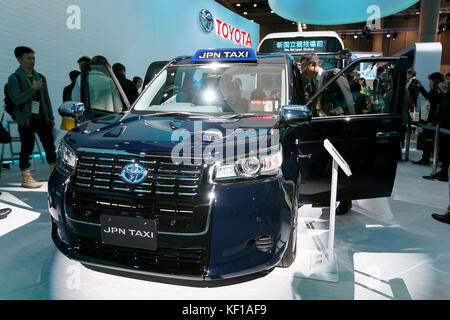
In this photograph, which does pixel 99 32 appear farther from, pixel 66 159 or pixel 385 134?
pixel 385 134

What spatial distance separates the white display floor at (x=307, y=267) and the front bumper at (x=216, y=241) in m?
0.10

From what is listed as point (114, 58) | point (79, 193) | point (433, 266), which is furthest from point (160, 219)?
point (114, 58)

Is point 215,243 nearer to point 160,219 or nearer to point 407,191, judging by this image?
point 160,219

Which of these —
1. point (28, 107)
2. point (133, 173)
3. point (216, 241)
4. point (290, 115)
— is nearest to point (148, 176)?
point (133, 173)

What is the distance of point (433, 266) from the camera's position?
2.85m

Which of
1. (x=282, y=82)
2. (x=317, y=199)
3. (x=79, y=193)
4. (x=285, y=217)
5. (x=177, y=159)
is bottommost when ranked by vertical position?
(x=317, y=199)

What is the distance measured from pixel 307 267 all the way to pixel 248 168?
4.17 ft

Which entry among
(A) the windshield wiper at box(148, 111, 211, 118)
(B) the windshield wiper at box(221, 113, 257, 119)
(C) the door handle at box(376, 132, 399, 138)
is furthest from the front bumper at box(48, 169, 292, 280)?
(C) the door handle at box(376, 132, 399, 138)

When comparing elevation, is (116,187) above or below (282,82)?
below

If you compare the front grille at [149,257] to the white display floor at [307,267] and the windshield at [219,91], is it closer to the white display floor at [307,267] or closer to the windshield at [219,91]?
the white display floor at [307,267]

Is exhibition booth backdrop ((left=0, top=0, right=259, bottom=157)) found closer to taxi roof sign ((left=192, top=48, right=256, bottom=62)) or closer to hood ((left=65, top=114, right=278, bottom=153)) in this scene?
taxi roof sign ((left=192, top=48, right=256, bottom=62))

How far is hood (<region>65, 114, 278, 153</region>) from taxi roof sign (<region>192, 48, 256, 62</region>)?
0.79 metres

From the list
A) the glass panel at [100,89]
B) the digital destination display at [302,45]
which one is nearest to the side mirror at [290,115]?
the glass panel at [100,89]

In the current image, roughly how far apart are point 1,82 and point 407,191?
7.32 meters
